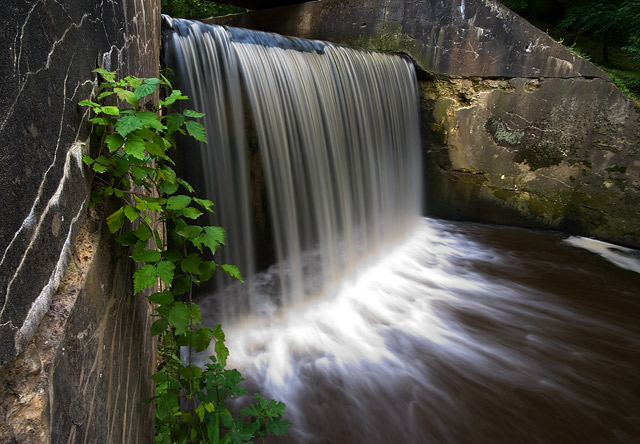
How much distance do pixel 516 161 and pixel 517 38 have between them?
68.1 inches

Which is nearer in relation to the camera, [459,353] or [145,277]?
[145,277]

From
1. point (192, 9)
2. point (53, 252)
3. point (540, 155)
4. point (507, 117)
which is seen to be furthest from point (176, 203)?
point (192, 9)

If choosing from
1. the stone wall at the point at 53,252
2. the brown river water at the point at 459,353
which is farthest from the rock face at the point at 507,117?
the stone wall at the point at 53,252

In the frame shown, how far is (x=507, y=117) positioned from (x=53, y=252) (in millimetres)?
6157

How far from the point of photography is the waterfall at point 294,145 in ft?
10.8

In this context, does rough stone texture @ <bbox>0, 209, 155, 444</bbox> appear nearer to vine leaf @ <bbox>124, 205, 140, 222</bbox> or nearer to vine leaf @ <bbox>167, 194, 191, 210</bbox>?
vine leaf @ <bbox>124, 205, 140, 222</bbox>

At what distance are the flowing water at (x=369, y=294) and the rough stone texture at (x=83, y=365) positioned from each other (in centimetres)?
152

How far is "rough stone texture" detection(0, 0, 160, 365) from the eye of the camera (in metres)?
0.64

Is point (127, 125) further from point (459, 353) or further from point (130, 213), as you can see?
point (459, 353)

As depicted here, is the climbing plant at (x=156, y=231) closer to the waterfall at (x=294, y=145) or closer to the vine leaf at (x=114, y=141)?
the vine leaf at (x=114, y=141)

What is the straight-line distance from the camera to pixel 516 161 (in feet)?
18.9

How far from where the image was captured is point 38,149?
74 centimetres

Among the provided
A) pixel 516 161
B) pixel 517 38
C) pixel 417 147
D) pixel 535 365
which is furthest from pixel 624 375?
pixel 517 38

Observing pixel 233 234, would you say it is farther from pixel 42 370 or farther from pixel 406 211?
pixel 406 211
